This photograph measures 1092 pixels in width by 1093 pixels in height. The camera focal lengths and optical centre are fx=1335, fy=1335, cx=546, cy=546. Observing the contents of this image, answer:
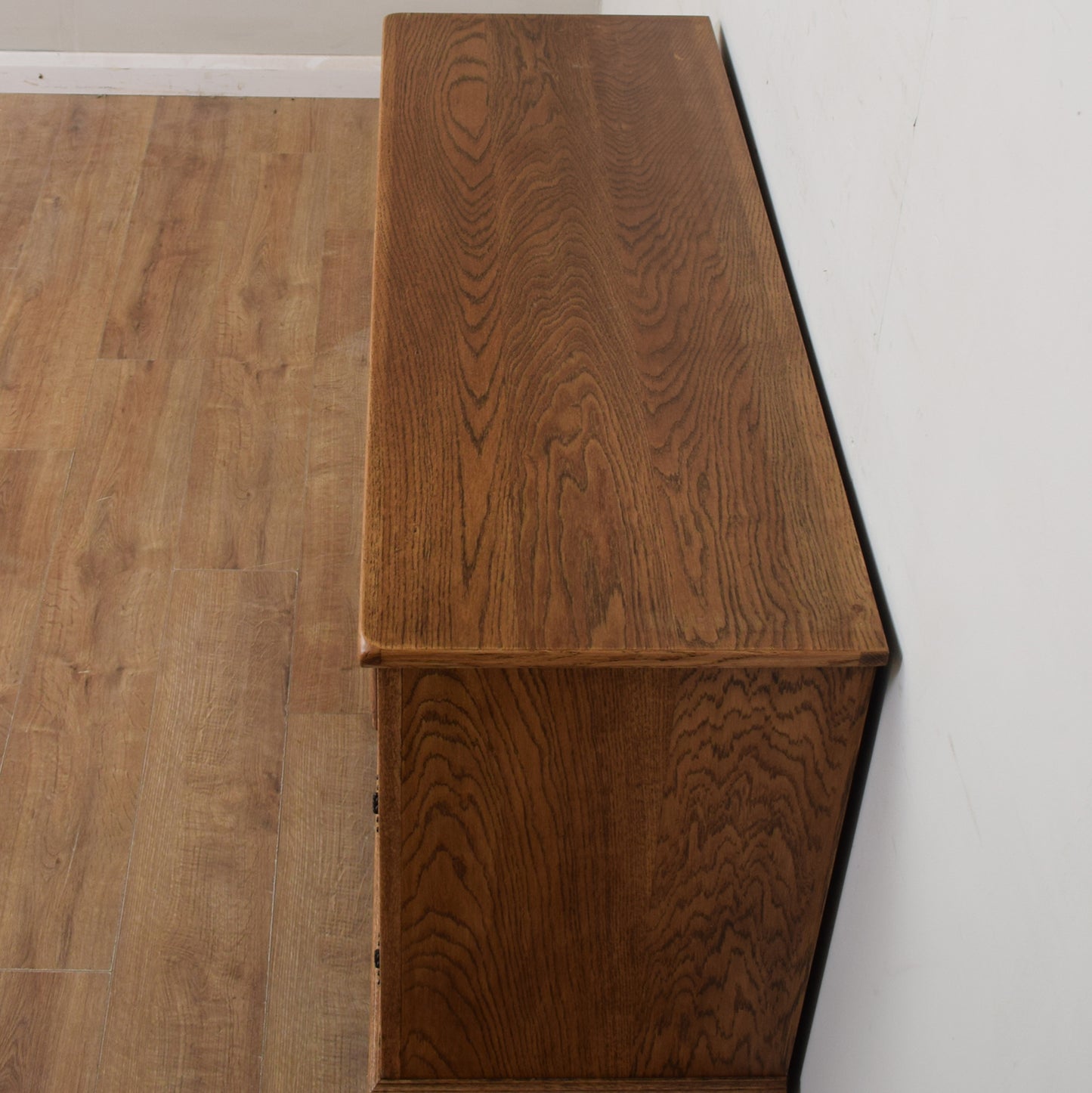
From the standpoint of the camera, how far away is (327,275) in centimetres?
250

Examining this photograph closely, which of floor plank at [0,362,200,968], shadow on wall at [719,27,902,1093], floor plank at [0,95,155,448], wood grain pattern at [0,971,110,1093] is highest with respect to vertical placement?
shadow on wall at [719,27,902,1093]

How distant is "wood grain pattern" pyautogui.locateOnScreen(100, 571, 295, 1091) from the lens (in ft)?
4.66

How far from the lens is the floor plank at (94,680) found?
1.52m

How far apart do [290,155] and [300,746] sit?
Result: 1.60 metres

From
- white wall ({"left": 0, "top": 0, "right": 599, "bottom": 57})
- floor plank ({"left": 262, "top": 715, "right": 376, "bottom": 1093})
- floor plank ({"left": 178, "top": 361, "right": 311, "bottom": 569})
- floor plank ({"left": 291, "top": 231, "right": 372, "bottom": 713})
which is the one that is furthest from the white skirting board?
floor plank ({"left": 262, "top": 715, "right": 376, "bottom": 1093})

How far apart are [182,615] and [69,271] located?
0.94 metres

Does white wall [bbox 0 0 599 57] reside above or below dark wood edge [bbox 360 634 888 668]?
below

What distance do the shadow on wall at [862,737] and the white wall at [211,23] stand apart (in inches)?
71.7

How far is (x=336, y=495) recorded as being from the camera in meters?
2.05

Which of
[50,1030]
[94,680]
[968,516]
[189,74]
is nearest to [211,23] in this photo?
[189,74]

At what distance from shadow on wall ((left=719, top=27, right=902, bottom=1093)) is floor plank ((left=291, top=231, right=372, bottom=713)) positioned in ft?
2.37

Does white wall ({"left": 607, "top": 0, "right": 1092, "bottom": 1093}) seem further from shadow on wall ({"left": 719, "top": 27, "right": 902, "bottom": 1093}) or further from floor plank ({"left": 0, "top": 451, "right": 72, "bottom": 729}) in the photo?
floor plank ({"left": 0, "top": 451, "right": 72, "bottom": 729})

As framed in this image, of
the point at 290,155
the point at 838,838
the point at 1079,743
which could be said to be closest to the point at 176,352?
the point at 290,155

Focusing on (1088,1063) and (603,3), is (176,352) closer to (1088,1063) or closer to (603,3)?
(603,3)
